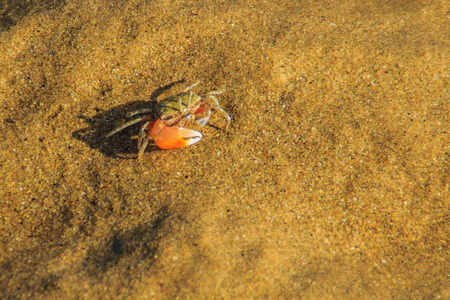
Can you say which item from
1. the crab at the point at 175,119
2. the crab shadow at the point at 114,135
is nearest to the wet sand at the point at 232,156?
the crab shadow at the point at 114,135

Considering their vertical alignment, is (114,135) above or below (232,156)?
above

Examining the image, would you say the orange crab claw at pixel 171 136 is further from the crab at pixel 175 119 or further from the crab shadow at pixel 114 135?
the crab shadow at pixel 114 135

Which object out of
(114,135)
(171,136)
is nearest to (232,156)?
(171,136)

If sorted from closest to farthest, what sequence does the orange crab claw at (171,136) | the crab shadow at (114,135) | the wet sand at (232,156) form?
1. the wet sand at (232,156)
2. the orange crab claw at (171,136)
3. the crab shadow at (114,135)

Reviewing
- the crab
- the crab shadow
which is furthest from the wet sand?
the crab

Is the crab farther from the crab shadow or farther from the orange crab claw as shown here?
the crab shadow

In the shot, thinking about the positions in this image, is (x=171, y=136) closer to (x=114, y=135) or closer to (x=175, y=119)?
(x=175, y=119)
